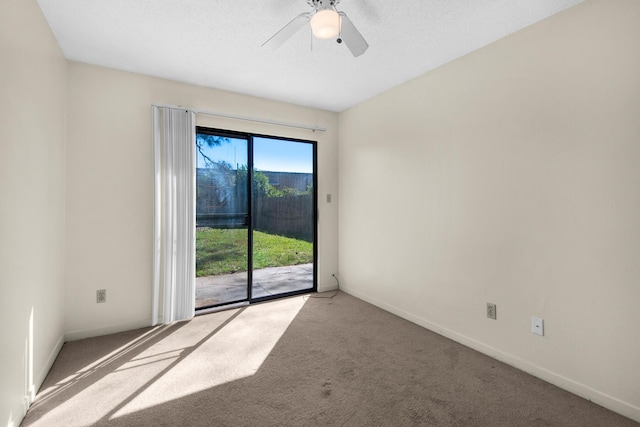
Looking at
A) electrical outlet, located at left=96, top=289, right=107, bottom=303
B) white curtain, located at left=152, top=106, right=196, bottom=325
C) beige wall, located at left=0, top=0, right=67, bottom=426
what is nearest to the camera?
beige wall, located at left=0, top=0, right=67, bottom=426

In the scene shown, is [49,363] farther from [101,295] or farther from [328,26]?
[328,26]

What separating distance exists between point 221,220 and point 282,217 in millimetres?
813

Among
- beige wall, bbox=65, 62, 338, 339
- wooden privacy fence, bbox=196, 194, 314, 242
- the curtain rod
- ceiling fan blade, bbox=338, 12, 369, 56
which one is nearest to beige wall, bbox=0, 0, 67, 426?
beige wall, bbox=65, 62, 338, 339

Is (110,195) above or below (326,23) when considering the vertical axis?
below

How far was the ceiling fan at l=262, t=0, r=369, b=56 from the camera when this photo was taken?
5.51 ft

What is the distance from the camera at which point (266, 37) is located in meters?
2.41

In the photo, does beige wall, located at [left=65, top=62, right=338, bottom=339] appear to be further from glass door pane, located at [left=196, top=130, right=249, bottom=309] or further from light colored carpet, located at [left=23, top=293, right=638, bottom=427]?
glass door pane, located at [left=196, top=130, right=249, bottom=309]

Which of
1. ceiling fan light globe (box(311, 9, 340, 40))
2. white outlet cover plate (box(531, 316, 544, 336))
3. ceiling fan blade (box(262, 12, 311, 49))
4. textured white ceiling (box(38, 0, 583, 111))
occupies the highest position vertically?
textured white ceiling (box(38, 0, 583, 111))

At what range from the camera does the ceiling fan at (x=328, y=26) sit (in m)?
1.68

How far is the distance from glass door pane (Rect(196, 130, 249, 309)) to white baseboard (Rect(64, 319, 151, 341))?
1.91 ft

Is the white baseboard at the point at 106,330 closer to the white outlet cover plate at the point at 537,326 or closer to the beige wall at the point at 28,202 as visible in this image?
the beige wall at the point at 28,202

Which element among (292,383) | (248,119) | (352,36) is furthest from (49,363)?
(352,36)

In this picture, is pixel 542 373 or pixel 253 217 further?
pixel 253 217

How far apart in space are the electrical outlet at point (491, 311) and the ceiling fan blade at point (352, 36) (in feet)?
7.23
